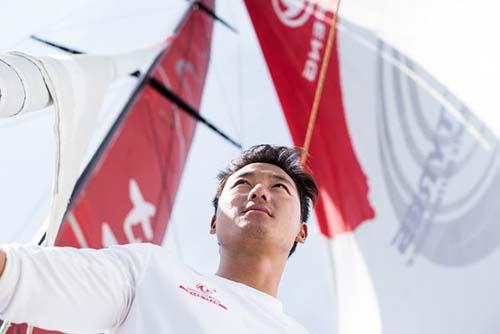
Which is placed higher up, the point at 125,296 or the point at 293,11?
the point at 293,11

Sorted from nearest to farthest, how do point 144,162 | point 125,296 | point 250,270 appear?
point 125,296 < point 250,270 < point 144,162

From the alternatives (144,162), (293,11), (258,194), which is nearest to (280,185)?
(258,194)

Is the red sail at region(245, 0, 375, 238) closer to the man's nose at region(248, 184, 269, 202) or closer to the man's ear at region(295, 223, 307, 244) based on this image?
the man's ear at region(295, 223, 307, 244)

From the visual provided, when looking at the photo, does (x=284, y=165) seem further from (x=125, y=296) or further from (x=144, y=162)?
(x=144, y=162)

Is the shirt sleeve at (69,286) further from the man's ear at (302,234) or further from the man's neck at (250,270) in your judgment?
the man's ear at (302,234)

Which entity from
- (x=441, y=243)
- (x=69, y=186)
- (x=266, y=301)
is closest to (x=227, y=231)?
(x=266, y=301)

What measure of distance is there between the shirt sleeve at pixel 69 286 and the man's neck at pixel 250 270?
0.84 feet

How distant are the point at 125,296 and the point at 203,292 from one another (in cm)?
13

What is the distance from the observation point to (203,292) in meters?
1.13

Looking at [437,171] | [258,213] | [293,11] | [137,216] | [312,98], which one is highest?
[293,11]

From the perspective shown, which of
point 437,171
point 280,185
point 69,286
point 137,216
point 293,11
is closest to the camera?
point 69,286

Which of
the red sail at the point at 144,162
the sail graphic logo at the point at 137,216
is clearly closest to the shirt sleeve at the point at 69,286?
the red sail at the point at 144,162

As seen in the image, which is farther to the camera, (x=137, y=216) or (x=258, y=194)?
(x=137, y=216)

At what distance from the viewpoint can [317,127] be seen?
4.35 m
